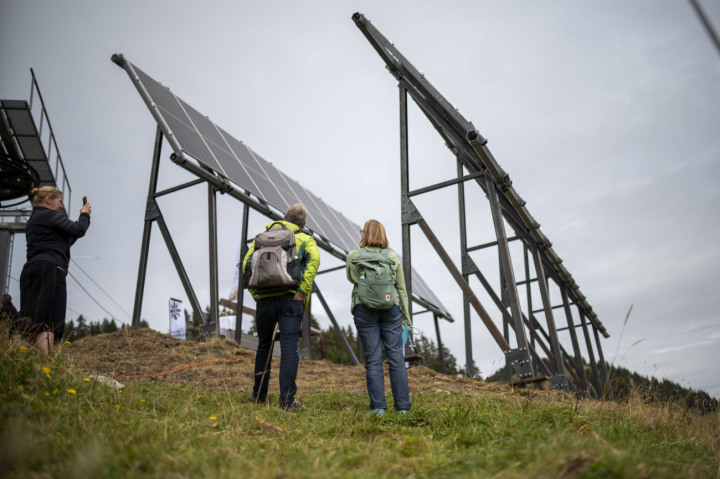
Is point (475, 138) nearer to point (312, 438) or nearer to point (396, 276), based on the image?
point (396, 276)

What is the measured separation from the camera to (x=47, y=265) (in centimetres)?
408

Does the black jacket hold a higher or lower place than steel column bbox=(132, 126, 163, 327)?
lower

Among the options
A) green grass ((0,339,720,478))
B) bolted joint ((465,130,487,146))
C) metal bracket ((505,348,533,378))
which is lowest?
green grass ((0,339,720,478))

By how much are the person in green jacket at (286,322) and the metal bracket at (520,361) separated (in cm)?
343

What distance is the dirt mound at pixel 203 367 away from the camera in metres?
5.93

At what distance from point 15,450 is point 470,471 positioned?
5.70ft

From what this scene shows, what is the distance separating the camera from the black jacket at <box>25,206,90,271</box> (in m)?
4.14

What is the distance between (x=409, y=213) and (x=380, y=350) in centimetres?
375

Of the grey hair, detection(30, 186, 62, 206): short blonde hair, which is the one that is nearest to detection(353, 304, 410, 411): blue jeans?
the grey hair

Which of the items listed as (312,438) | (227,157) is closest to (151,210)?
(227,157)

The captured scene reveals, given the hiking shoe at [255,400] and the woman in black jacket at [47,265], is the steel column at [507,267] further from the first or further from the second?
the woman in black jacket at [47,265]

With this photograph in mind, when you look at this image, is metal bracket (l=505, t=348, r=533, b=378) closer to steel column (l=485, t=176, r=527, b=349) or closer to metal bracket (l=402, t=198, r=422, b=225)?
steel column (l=485, t=176, r=527, b=349)

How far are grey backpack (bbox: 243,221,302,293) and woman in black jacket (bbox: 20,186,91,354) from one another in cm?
132

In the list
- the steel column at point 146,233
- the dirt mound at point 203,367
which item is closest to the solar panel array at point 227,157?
the steel column at point 146,233
